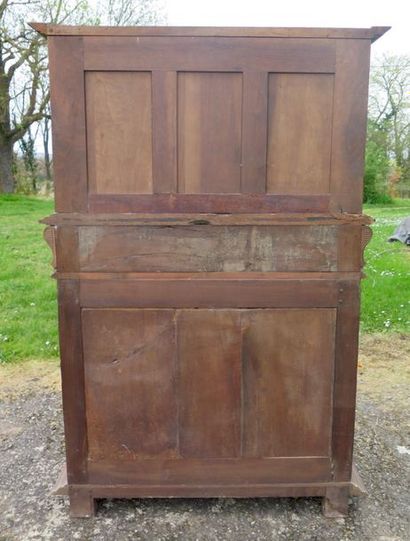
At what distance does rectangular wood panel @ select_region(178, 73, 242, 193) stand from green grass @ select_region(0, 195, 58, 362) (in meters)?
3.09

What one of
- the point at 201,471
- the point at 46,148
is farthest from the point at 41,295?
the point at 46,148

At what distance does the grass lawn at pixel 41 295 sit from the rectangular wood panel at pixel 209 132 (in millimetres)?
3086

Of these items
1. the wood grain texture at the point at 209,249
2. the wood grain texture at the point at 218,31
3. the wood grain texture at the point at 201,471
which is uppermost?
the wood grain texture at the point at 218,31

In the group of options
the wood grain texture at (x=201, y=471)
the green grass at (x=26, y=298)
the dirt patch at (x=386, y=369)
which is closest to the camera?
the wood grain texture at (x=201, y=471)

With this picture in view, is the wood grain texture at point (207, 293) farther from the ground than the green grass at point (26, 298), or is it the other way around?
the wood grain texture at point (207, 293)

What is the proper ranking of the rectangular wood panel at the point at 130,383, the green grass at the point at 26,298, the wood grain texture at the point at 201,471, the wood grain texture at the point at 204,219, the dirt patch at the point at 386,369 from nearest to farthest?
the wood grain texture at the point at 204,219 < the rectangular wood panel at the point at 130,383 < the wood grain texture at the point at 201,471 < the dirt patch at the point at 386,369 < the green grass at the point at 26,298

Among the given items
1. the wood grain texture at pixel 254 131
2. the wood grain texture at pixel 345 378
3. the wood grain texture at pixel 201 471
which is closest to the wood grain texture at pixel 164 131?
the wood grain texture at pixel 254 131

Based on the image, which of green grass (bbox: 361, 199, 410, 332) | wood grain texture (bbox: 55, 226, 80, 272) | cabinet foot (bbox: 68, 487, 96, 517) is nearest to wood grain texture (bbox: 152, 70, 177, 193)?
wood grain texture (bbox: 55, 226, 80, 272)

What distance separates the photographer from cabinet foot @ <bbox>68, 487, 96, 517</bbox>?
2.64m

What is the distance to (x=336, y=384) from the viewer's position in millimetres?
2562

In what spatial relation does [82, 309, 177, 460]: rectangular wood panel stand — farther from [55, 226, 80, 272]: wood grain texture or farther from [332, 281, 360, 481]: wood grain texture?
[332, 281, 360, 481]: wood grain texture

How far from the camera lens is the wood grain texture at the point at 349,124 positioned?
2.31 metres

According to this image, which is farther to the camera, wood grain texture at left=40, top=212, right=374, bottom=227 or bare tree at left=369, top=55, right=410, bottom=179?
bare tree at left=369, top=55, right=410, bottom=179

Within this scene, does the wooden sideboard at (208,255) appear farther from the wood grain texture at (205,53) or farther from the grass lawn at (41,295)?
the grass lawn at (41,295)
